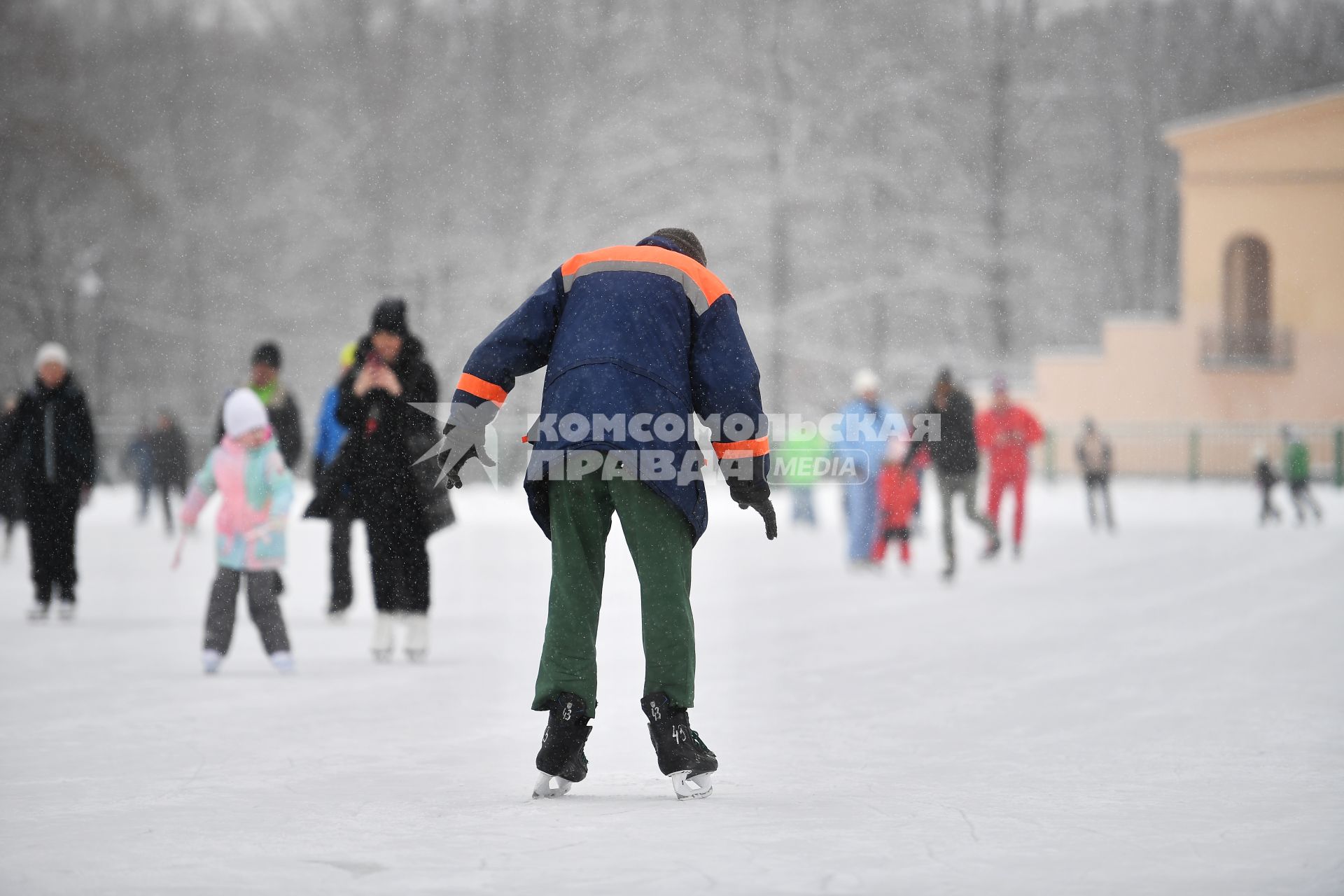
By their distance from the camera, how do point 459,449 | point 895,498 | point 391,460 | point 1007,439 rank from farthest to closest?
1. point 1007,439
2. point 895,498
3. point 391,460
4. point 459,449

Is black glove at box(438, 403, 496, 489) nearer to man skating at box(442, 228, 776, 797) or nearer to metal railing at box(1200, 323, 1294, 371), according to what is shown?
man skating at box(442, 228, 776, 797)

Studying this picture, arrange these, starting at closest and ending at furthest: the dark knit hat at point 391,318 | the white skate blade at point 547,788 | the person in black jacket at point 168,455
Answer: the white skate blade at point 547,788 < the dark knit hat at point 391,318 < the person in black jacket at point 168,455

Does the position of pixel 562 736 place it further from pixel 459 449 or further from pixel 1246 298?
pixel 1246 298

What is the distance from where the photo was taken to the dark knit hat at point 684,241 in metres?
5.23

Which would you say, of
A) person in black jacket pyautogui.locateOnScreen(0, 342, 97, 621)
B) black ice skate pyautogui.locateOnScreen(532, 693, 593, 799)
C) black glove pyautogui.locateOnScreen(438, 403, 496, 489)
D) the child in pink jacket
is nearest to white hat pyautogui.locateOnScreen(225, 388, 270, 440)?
the child in pink jacket

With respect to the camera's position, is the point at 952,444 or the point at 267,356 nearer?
the point at 267,356

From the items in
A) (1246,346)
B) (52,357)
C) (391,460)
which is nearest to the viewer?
(391,460)

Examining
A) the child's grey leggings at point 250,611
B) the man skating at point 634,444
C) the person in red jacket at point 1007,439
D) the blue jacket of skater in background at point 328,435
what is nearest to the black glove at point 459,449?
A: the man skating at point 634,444

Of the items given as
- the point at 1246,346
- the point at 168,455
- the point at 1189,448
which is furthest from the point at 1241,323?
the point at 168,455

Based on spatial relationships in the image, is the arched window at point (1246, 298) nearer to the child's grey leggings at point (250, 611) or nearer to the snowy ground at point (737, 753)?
the snowy ground at point (737, 753)

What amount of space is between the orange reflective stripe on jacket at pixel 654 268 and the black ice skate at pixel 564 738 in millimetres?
1121

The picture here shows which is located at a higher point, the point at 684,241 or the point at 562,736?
the point at 684,241

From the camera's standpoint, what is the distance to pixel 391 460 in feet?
28.6

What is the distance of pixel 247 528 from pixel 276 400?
8.58ft
